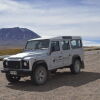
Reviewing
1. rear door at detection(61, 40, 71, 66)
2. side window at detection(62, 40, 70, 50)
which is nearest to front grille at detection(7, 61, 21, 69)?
rear door at detection(61, 40, 71, 66)

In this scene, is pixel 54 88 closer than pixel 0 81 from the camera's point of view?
Yes

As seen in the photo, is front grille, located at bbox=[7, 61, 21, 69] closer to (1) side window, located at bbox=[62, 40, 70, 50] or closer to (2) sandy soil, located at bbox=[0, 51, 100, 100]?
(2) sandy soil, located at bbox=[0, 51, 100, 100]

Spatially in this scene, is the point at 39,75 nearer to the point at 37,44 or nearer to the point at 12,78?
the point at 12,78

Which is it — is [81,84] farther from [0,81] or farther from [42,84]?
[0,81]

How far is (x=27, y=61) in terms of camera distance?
40.5ft

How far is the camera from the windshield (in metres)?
13.9

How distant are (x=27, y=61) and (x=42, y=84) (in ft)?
4.21

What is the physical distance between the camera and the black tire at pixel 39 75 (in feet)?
41.1

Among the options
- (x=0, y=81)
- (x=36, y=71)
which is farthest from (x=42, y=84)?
(x=0, y=81)

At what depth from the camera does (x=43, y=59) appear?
13.1m

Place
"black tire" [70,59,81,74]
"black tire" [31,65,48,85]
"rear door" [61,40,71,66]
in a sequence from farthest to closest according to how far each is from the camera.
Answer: "black tire" [70,59,81,74] < "rear door" [61,40,71,66] < "black tire" [31,65,48,85]

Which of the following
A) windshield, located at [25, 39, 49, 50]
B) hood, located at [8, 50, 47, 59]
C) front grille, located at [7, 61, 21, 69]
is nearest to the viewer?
front grille, located at [7, 61, 21, 69]

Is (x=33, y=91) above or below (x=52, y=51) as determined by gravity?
below

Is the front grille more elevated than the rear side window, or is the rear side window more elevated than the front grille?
the rear side window
